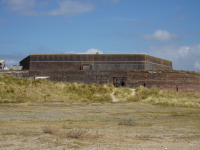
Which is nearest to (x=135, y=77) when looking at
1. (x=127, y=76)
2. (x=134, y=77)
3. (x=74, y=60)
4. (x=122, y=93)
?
(x=134, y=77)

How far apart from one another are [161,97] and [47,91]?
1324 cm

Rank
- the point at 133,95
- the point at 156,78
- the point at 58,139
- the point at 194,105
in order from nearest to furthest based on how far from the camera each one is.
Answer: the point at 58,139, the point at 194,105, the point at 133,95, the point at 156,78

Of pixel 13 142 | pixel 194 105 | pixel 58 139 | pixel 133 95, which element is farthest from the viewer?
pixel 133 95

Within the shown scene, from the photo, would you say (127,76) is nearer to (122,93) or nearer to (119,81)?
(119,81)

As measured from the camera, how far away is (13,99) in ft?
85.3

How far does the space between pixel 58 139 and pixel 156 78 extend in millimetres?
26533

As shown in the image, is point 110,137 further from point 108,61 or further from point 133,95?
point 108,61

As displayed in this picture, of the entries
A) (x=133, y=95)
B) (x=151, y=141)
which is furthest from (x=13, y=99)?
(x=151, y=141)

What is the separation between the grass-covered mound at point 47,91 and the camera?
26.9m

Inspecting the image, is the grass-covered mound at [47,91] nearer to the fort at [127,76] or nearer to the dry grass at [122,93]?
the dry grass at [122,93]

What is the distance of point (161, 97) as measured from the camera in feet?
98.5

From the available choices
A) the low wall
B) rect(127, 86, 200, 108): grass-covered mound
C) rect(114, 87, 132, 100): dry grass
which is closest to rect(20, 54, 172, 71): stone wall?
the low wall

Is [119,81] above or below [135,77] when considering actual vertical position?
below

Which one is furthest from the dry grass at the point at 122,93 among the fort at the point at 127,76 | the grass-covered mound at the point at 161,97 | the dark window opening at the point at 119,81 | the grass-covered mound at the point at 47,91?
the fort at the point at 127,76
